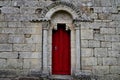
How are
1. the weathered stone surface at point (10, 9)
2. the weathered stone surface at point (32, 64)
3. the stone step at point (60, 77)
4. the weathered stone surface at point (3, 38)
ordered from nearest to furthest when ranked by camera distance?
1. the stone step at point (60, 77)
2. the weathered stone surface at point (32, 64)
3. the weathered stone surface at point (3, 38)
4. the weathered stone surface at point (10, 9)

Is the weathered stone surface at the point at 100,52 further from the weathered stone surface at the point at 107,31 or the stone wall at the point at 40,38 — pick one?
the weathered stone surface at the point at 107,31

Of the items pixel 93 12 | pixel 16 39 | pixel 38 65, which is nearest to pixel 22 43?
pixel 16 39

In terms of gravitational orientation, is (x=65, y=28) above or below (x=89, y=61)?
above

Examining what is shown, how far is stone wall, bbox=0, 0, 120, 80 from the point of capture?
8.00 m

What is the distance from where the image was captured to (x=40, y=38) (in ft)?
26.6

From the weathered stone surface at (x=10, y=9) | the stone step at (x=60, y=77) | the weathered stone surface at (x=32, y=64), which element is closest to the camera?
the stone step at (x=60, y=77)

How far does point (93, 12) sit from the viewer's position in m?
8.18

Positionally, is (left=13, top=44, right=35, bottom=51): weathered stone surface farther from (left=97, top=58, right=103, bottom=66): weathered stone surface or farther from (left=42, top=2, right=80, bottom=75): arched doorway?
(left=97, top=58, right=103, bottom=66): weathered stone surface

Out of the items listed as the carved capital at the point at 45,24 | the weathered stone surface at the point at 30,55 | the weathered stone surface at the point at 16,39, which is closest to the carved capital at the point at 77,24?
the carved capital at the point at 45,24

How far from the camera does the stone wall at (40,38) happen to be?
800 centimetres

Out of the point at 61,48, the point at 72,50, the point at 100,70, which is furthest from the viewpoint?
the point at 61,48

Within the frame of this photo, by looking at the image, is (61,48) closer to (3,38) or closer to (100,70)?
(100,70)

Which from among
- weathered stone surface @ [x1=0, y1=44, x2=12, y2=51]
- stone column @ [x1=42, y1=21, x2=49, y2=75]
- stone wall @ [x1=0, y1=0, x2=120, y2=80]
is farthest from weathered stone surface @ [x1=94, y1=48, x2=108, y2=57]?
weathered stone surface @ [x1=0, y1=44, x2=12, y2=51]

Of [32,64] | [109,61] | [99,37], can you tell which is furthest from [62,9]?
[109,61]
